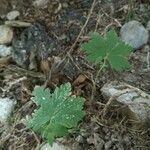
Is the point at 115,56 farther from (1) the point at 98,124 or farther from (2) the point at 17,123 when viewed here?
(2) the point at 17,123

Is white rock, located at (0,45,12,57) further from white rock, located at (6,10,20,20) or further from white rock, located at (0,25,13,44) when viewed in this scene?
white rock, located at (6,10,20,20)

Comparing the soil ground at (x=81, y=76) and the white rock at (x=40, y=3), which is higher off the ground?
the white rock at (x=40, y=3)

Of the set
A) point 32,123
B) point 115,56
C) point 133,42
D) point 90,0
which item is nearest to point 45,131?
point 32,123

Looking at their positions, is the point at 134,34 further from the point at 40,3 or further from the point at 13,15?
the point at 13,15

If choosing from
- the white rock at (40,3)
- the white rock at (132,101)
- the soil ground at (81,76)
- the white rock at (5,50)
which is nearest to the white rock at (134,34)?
the soil ground at (81,76)

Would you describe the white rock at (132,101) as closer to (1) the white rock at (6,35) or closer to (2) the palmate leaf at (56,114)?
(2) the palmate leaf at (56,114)
